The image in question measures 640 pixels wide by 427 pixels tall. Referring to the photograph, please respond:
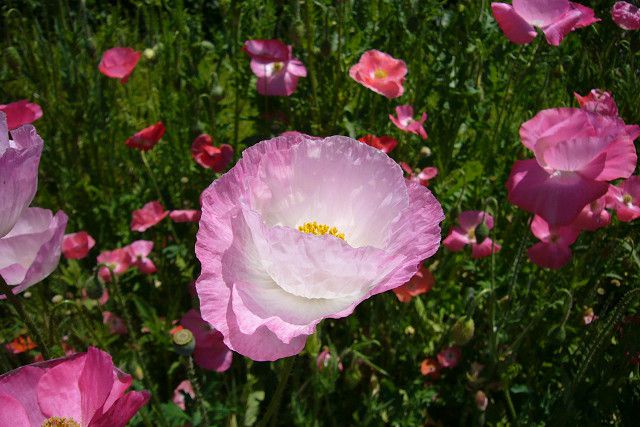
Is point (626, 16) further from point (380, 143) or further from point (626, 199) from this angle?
point (380, 143)

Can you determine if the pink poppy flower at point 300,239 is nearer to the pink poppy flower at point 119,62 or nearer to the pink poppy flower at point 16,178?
the pink poppy flower at point 16,178

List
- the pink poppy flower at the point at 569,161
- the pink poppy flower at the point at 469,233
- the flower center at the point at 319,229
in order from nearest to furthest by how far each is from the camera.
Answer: the flower center at the point at 319,229, the pink poppy flower at the point at 569,161, the pink poppy flower at the point at 469,233

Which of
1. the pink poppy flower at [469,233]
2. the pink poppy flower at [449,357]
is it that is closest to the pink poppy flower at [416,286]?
the pink poppy flower at [469,233]

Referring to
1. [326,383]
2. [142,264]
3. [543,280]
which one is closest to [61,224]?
[326,383]

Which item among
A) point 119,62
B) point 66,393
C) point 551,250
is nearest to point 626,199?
point 551,250

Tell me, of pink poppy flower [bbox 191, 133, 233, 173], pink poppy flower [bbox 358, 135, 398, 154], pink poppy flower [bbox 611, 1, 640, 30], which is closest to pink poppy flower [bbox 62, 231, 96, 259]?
pink poppy flower [bbox 191, 133, 233, 173]

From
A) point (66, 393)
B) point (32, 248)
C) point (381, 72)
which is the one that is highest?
point (66, 393)

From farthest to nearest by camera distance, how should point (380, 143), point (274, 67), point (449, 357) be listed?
A: point (274, 67)
point (449, 357)
point (380, 143)
